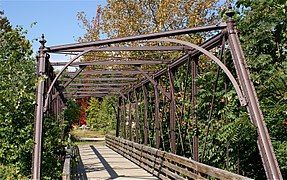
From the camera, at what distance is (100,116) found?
37.8m

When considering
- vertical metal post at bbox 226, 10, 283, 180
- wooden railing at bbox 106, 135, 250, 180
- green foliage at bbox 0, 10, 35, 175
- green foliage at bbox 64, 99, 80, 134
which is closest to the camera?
vertical metal post at bbox 226, 10, 283, 180

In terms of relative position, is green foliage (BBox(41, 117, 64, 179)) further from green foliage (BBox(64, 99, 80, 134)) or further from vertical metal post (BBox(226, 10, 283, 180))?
green foliage (BBox(64, 99, 80, 134))

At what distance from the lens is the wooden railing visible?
6778mm

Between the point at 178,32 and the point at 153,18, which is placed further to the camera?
the point at 153,18

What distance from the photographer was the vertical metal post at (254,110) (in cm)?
513

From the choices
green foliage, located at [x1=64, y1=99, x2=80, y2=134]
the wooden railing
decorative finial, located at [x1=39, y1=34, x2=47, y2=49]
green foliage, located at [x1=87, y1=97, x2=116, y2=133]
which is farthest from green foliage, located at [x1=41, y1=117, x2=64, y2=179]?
green foliage, located at [x1=87, y1=97, x2=116, y2=133]

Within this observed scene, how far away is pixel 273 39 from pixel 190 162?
8.54 ft

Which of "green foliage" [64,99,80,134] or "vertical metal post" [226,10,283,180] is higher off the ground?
"green foliage" [64,99,80,134]

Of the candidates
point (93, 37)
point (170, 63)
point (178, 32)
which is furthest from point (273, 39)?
point (93, 37)

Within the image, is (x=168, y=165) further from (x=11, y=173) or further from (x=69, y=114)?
(x=69, y=114)

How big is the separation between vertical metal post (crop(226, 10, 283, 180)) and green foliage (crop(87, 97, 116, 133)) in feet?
89.0

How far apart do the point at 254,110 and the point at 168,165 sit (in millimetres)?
4591

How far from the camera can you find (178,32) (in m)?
6.47

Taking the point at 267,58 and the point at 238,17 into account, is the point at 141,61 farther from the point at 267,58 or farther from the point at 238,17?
the point at 267,58
